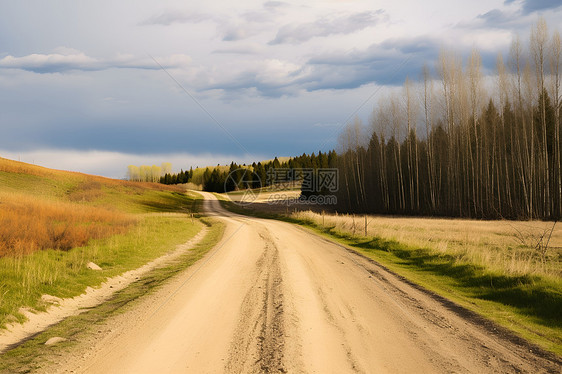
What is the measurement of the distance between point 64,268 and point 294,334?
27.2ft

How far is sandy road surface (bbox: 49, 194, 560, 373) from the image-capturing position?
4895 mm

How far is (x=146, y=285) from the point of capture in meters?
10.1

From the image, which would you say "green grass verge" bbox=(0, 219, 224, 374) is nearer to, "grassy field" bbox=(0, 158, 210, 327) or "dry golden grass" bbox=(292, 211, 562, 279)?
"grassy field" bbox=(0, 158, 210, 327)

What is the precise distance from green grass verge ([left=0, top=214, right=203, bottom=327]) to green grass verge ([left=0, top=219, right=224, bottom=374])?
960 mm

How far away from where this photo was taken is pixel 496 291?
380 inches

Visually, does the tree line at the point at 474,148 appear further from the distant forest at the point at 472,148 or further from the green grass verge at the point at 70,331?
the green grass verge at the point at 70,331

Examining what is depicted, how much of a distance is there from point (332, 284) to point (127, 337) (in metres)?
5.65

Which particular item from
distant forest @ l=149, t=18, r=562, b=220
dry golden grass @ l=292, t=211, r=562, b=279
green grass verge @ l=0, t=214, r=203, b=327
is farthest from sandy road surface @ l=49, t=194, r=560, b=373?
distant forest @ l=149, t=18, r=562, b=220

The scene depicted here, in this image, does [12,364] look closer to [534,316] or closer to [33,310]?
[33,310]

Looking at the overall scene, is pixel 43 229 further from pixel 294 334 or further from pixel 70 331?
pixel 294 334

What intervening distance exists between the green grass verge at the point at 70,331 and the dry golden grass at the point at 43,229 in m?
4.25

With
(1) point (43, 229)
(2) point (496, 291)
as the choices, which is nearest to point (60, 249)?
(1) point (43, 229)

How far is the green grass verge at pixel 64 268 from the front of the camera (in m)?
7.79

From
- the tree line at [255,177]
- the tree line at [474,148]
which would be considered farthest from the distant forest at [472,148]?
the tree line at [255,177]
